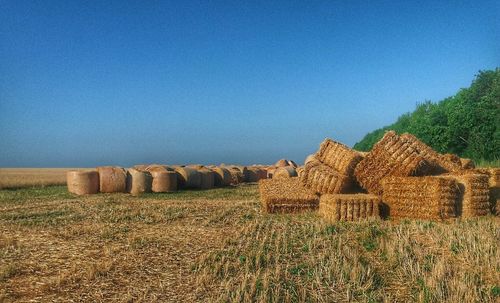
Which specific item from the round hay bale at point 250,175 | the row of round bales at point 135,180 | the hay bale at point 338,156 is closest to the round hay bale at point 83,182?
the row of round bales at point 135,180

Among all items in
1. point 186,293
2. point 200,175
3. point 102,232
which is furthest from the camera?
point 200,175

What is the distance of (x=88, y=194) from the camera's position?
22312 millimetres

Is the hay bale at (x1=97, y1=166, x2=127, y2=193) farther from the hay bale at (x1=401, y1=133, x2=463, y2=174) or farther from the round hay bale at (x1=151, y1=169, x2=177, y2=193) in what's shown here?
the hay bale at (x1=401, y1=133, x2=463, y2=174)

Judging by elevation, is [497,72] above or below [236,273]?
above

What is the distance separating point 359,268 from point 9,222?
401 inches

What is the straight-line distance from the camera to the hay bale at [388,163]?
13570 mm

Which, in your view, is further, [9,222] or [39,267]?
[9,222]

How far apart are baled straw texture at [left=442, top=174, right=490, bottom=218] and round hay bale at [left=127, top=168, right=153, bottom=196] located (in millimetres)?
14654

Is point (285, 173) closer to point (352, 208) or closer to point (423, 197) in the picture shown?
point (352, 208)

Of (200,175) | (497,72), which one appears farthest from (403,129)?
(200,175)

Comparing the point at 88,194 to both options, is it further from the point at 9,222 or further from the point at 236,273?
the point at 236,273

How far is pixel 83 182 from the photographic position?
73.1 feet

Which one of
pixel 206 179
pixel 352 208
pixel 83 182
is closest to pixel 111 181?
pixel 83 182

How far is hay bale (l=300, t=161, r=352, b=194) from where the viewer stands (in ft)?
47.4
